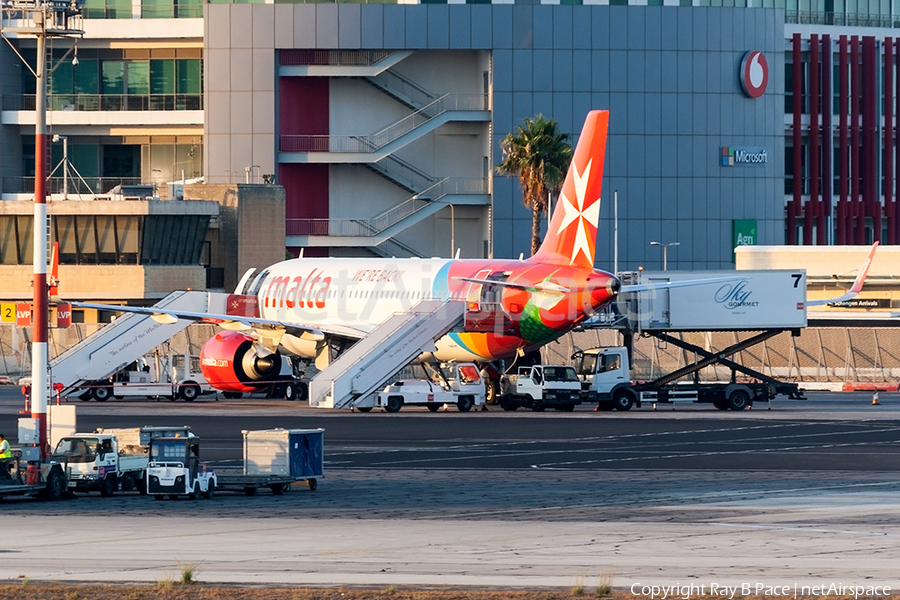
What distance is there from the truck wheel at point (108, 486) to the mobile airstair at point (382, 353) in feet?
66.8

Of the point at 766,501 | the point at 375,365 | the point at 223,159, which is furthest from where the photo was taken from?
the point at 223,159

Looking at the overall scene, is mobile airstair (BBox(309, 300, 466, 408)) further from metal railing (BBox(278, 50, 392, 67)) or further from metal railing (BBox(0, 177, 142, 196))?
metal railing (BBox(0, 177, 142, 196))

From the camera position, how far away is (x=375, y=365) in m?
51.9

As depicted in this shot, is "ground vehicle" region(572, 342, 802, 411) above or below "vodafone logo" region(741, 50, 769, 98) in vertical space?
below

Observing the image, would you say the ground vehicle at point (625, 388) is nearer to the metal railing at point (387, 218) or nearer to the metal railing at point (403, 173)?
the metal railing at point (387, 218)

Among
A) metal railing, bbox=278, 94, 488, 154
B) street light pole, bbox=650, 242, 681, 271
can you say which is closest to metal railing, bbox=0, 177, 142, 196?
metal railing, bbox=278, 94, 488, 154

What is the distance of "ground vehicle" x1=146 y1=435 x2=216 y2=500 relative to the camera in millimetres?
29016

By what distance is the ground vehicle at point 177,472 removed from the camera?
95.2ft

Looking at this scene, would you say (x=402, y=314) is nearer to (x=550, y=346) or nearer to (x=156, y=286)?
(x=550, y=346)

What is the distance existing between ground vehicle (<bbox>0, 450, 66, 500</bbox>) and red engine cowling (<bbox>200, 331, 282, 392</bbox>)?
30.3 meters

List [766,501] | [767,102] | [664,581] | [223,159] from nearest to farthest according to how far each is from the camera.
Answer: [664,581], [766,501], [223,159], [767,102]

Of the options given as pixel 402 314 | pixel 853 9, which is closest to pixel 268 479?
pixel 402 314

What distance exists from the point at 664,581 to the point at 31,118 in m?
90.6

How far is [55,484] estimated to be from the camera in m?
28.8
